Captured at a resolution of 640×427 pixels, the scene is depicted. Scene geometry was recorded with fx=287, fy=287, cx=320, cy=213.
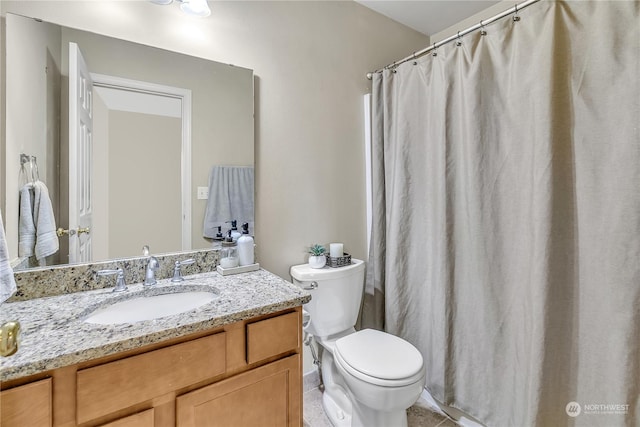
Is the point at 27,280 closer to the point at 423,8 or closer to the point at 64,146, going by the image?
the point at 64,146

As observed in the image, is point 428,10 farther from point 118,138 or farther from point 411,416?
point 411,416

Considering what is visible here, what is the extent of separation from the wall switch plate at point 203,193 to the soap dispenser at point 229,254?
236 mm

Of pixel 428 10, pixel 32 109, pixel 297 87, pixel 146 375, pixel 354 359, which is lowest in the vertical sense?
pixel 354 359

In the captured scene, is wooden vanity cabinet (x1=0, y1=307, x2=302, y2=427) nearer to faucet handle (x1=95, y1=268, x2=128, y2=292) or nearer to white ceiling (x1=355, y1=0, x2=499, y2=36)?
faucet handle (x1=95, y1=268, x2=128, y2=292)

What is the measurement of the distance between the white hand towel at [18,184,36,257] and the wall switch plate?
1.92 ft

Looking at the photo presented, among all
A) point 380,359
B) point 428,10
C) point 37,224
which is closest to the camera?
point 37,224

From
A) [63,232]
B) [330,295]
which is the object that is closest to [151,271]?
[63,232]

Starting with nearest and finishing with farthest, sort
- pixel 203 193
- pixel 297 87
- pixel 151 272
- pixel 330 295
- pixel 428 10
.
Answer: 1. pixel 151 272
2. pixel 203 193
3. pixel 330 295
4. pixel 297 87
5. pixel 428 10

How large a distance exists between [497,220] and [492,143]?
0.36 meters

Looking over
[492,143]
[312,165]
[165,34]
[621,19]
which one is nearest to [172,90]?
[165,34]

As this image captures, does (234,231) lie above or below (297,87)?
below

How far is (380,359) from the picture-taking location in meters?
1.29

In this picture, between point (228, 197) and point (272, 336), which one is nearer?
point (272, 336)

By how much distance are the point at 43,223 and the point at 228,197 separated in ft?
2.29
